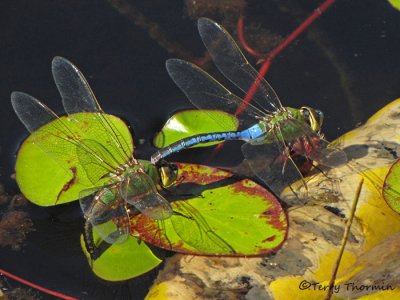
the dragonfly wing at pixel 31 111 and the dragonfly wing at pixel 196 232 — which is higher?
the dragonfly wing at pixel 31 111

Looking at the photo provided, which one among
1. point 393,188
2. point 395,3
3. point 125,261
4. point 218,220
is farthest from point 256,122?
point 395,3

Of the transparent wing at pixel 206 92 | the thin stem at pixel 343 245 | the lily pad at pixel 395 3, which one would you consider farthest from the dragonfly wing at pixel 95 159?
the lily pad at pixel 395 3

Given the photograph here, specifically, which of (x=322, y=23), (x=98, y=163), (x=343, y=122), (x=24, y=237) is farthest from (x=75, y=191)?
(x=322, y=23)

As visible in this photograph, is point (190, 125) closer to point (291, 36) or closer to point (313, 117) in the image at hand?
point (313, 117)

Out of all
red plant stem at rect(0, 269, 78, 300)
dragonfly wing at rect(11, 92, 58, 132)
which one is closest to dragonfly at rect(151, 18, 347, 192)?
dragonfly wing at rect(11, 92, 58, 132)

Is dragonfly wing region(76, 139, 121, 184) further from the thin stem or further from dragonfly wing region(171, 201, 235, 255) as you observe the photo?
the thin stem

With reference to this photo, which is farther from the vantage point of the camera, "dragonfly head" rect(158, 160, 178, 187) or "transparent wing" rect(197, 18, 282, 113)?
"transparent wing" rect(197, 18, 282, 113)

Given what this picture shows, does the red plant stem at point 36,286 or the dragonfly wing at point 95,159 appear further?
the dragonfly wing at point 95,159

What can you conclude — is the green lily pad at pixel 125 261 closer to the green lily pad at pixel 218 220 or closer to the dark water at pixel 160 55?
the green lily pad at pixel 218 220
